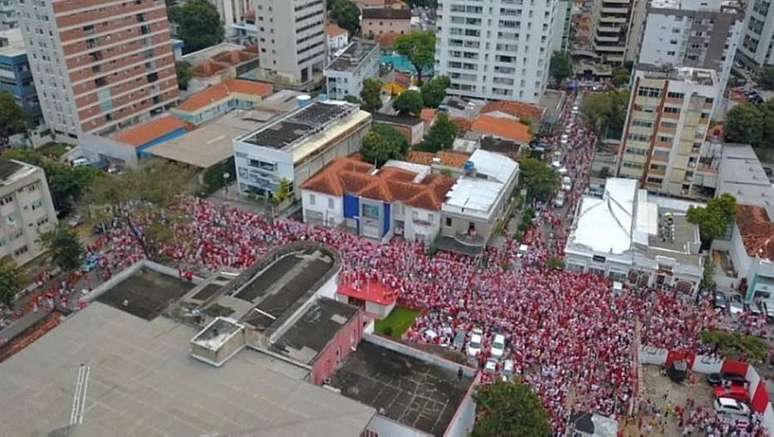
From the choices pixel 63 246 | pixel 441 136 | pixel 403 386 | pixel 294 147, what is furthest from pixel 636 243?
pixel 63 246

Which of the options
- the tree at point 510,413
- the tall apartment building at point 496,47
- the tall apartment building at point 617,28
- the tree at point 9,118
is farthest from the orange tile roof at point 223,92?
the tree at point 510,413

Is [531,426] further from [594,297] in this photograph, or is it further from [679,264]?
[679,264]

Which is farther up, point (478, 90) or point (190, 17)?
point (190, 17)

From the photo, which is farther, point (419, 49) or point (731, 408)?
point (419, 49)

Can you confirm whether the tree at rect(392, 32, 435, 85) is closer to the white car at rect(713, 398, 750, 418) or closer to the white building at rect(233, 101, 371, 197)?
the white building at rect(233, 101, 371, 197)

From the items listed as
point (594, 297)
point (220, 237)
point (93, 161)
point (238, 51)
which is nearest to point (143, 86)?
point (93, 161)

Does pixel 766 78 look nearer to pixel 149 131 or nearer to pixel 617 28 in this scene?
pixel 617 28
